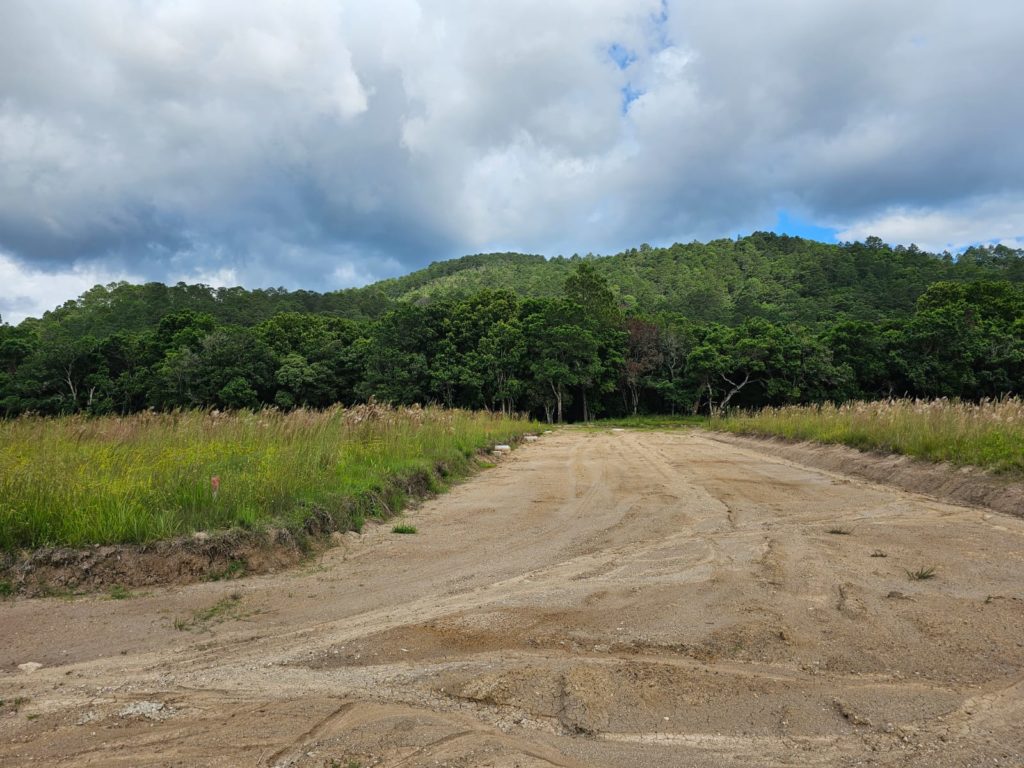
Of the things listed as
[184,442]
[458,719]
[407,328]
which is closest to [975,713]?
[458,719]

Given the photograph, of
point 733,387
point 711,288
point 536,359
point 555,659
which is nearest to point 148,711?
point 555,659

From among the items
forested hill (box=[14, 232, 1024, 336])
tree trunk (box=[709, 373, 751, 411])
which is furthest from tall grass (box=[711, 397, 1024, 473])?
forested hill (box=[14, 232, 1024, 336])

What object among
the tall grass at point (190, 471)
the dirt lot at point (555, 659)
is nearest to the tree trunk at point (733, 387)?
the tall grass at point (190, 471)

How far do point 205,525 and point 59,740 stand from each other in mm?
3142

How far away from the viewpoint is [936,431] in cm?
1083

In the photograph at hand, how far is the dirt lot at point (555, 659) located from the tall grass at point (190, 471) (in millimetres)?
894

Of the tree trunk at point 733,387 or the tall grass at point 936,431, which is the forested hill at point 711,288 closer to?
the tree trunk at point 733,387

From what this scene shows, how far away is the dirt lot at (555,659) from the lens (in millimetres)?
2520

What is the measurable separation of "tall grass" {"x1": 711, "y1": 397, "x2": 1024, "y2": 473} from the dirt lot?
354 centimetres

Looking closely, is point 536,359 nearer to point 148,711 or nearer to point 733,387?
point 733,387

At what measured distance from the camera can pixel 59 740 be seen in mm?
2592

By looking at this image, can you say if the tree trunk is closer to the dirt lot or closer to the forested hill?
the forested hill

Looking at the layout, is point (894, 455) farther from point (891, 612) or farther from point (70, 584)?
point (70, 584)

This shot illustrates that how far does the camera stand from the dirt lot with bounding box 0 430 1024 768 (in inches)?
99.2
